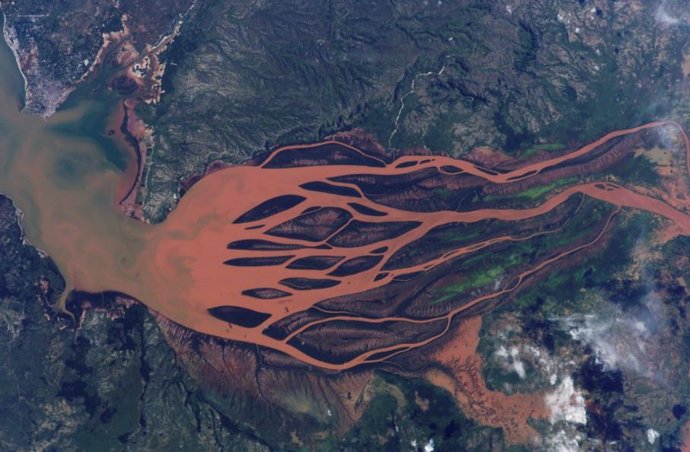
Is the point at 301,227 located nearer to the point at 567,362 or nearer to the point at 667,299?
the point at 567,362

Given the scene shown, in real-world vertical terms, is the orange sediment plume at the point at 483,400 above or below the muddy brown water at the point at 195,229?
below

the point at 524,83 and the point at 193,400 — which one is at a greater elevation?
the point at 524,83

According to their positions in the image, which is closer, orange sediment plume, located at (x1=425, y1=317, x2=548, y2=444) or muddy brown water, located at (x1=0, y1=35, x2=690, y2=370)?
orange sediment plume, located at (x1=425, y1=317, x2=548, y2=444)

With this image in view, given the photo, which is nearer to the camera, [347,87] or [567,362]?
[567,362]

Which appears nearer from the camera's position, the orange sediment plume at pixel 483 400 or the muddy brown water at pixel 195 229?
the orange sediment plume at pixel 483 400

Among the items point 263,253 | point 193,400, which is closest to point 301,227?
point 263,253

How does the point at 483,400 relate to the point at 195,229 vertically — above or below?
below

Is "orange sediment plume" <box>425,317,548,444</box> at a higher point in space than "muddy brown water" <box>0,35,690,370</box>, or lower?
lower

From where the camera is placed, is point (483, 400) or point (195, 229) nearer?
point (483, 400)
